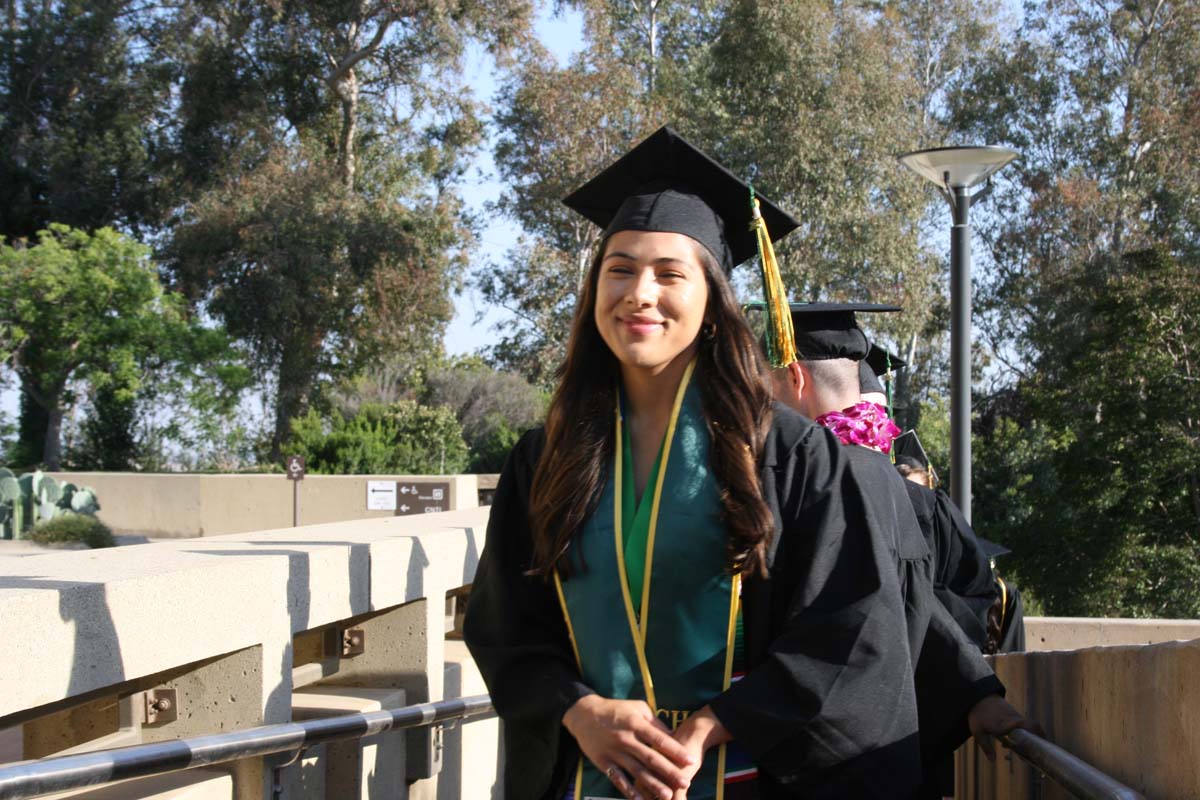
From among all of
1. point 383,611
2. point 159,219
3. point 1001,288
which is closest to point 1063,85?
point 1001,288

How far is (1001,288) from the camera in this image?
33.3m

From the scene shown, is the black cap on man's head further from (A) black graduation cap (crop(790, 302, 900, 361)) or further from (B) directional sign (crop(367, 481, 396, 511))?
(B) directional sign (crop(367, 481, 396, 511))

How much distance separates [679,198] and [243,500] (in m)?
19.1

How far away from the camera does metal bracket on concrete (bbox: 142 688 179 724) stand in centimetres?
303

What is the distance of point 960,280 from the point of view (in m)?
8.80

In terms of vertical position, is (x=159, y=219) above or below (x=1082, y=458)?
above

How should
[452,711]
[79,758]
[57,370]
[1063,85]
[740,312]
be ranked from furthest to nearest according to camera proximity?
1. [1063,85]
2. [57,370]
3. [452,711]
4. [740,312]
5. [79,758]

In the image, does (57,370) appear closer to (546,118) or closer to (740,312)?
(546,118)

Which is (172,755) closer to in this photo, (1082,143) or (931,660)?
(931,660)

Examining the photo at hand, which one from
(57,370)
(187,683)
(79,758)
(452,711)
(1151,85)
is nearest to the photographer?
(79,758)

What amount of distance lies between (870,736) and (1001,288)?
32887 mm

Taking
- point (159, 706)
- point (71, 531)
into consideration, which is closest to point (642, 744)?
point (159, 706)

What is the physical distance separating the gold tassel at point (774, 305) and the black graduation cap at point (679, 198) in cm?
3

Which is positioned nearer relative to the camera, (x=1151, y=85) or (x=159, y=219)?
(x=1151, y=85)
